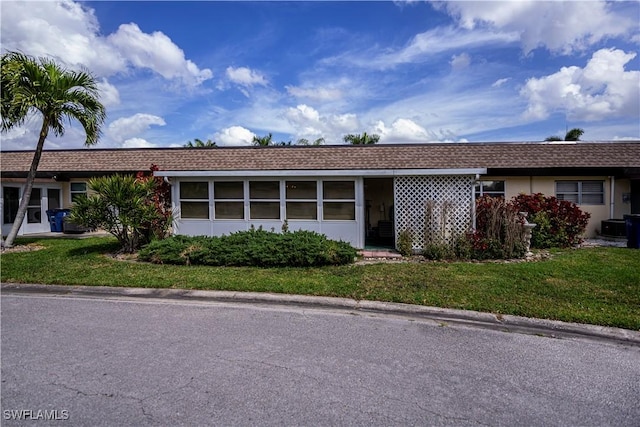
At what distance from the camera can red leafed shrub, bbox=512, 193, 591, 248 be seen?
12.0 m

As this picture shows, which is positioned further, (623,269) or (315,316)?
(623,269)

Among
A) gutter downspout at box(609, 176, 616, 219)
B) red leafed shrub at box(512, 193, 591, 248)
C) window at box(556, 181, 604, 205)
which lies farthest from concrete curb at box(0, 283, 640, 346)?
gutter downspout at box(609, 176, 616, 219)

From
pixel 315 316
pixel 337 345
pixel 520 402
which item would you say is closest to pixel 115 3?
pixel 315 316

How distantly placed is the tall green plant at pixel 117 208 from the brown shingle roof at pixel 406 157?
14.4ft

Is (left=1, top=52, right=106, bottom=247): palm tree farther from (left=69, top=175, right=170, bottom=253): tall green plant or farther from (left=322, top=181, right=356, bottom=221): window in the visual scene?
(left=322, top=181, right=356, bottom=221): window

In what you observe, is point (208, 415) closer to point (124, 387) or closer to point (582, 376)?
point (124, 387)

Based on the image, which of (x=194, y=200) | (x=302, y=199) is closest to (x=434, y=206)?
(x=302, y=199)

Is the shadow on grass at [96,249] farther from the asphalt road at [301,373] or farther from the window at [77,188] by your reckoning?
the window at [77,188]

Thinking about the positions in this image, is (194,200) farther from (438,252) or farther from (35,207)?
(35,207)

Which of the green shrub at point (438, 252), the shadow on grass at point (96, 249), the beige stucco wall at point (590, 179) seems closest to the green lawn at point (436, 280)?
the shadow on grass at point (96, 249)

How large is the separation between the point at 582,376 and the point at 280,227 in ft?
30.3

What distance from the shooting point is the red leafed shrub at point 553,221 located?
39.4 ft

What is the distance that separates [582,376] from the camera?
12.4ft

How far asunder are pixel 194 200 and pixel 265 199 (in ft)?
7.63
